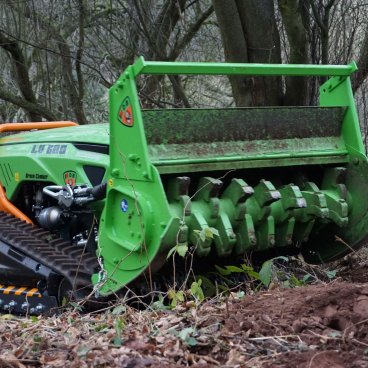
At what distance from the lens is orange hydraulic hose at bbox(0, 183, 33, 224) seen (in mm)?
5526

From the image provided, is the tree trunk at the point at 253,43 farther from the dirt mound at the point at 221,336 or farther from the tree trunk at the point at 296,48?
the dirt mound at the point at 221,336

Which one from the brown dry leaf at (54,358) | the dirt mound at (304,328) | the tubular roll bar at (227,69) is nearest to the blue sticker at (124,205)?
the tubular roll bar at (227,69)

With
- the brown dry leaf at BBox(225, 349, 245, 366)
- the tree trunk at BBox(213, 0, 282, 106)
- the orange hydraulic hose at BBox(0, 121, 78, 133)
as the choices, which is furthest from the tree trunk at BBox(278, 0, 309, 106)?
the brown dry leaf at BBox(225, 349, 245, 366)

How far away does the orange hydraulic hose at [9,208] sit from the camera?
5526 millimetres

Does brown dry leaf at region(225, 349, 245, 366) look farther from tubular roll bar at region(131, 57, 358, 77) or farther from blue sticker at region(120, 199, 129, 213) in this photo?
tubular roll bar at region(131, 57, 358, 77)

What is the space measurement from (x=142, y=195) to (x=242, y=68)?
1.08 m

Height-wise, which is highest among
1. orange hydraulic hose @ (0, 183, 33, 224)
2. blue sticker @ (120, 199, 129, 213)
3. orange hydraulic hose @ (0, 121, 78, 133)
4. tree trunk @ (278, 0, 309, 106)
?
tree trunk @ (278, 0, 309, 106)

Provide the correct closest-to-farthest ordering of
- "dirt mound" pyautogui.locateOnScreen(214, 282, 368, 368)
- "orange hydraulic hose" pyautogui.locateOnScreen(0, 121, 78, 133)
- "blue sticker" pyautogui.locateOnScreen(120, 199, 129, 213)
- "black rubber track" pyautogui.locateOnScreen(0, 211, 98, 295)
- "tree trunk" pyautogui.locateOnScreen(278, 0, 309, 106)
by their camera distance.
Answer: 1. "dirt mound" pyautogui.locateOnScreen(214, 282, 368, 368)
2. "blue sticker" pyautogui.locateOnScreen(120, 199, 129, 213)
3. "black rubber track" pyautogui.locateOnScreen(0, 211, 98, 295)
4. "orange hydraulic hose" pyautogui.locateOnScreen(0, 121, 78, 133)
5. "tree trunk" pyautogui.locateOnScreen(278, 0, 309, 106)

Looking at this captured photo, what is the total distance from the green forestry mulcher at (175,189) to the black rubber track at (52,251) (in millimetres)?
10

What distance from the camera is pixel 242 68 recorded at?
4.62m

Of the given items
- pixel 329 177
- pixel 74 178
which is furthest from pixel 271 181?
pixel 74 178

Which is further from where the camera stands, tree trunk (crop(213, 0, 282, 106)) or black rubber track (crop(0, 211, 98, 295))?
tree trunk (crop(213, 0, 282, 106))

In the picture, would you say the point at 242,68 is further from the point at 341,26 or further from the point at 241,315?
the point at 341,26

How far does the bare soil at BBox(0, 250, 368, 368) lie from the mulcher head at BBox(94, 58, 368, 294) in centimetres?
71
